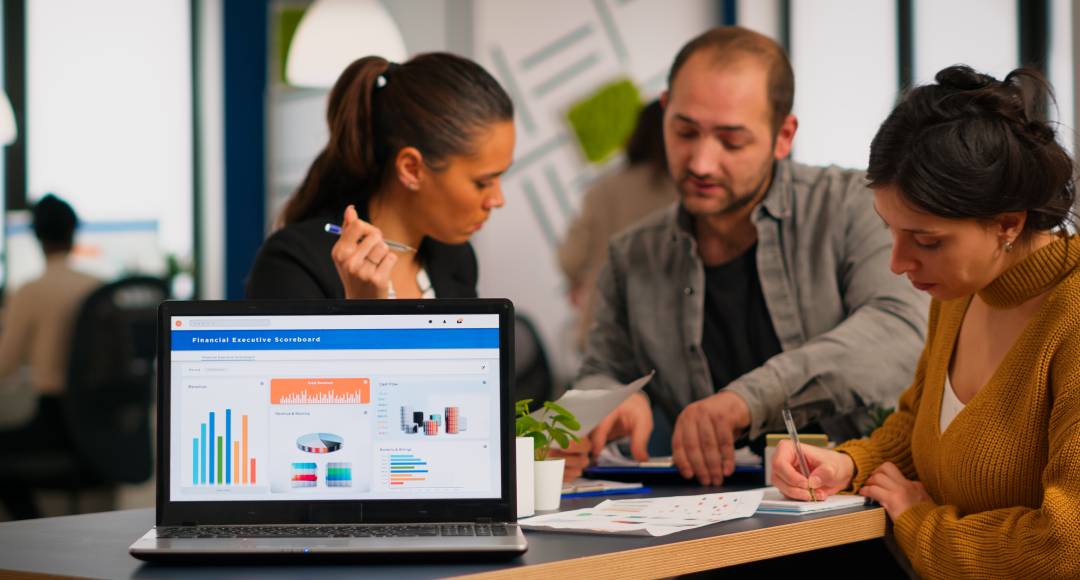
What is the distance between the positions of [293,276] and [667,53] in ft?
14.2

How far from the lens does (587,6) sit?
6434mm

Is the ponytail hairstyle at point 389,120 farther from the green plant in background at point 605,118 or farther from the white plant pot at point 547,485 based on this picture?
the green plant in background at point 605,118

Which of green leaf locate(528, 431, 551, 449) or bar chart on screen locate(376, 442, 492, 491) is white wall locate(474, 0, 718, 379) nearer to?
green leaf locate(528, 431, 551, 449)

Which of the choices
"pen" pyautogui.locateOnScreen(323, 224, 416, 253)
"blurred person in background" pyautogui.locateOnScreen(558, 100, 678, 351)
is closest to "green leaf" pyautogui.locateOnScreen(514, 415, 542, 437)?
"pen" pyautogui.locateOnScreen(323, 224, 416, 253)

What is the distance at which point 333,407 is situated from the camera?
66.8 inches

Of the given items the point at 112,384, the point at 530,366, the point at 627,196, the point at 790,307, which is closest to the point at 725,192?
the point at 790,307

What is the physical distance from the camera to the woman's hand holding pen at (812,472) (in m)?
2.04

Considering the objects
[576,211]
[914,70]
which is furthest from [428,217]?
[576,211]

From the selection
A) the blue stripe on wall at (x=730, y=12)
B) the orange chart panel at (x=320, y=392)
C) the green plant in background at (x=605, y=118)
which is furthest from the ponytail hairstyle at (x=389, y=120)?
the blue stripe on wall at (x=730, y=12)

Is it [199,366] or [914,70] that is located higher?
[914,70]

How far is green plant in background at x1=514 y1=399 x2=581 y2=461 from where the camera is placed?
1.97 metres

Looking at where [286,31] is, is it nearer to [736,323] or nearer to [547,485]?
[736,323]

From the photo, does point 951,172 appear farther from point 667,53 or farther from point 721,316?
point 667,53

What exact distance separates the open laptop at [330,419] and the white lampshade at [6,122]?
15.1 ft
